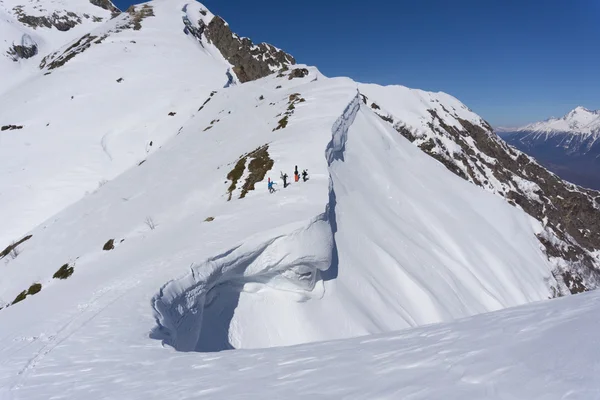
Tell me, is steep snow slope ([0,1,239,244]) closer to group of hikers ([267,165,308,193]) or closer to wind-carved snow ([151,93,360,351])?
group of hikers ([267,165,308,193])

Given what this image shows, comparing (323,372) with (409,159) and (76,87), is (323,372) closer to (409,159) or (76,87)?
(409,159)

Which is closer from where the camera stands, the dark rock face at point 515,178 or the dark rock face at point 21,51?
the dark rock face at point 21,51

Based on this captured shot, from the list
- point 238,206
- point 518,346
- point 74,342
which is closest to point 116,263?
point 238,206

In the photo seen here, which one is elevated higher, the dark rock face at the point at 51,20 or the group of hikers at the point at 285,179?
the dark rock face at the point at 51,20

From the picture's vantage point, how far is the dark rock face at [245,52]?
77.8 meters

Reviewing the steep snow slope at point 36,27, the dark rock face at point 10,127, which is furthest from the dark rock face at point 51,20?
the dark rock face at point 10,127

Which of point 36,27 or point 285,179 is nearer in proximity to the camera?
point 285,179

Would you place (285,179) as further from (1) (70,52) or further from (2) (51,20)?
(2) (51,20)

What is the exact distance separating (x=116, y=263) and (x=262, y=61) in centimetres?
7476

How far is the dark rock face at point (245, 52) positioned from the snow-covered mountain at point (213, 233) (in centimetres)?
2136

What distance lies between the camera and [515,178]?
316ft

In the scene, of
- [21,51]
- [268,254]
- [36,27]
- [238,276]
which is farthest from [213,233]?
[36,27]

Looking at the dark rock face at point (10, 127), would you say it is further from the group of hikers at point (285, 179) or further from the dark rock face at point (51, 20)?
the dark rock face at point (51, 20)

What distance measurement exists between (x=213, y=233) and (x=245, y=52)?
75225mm
